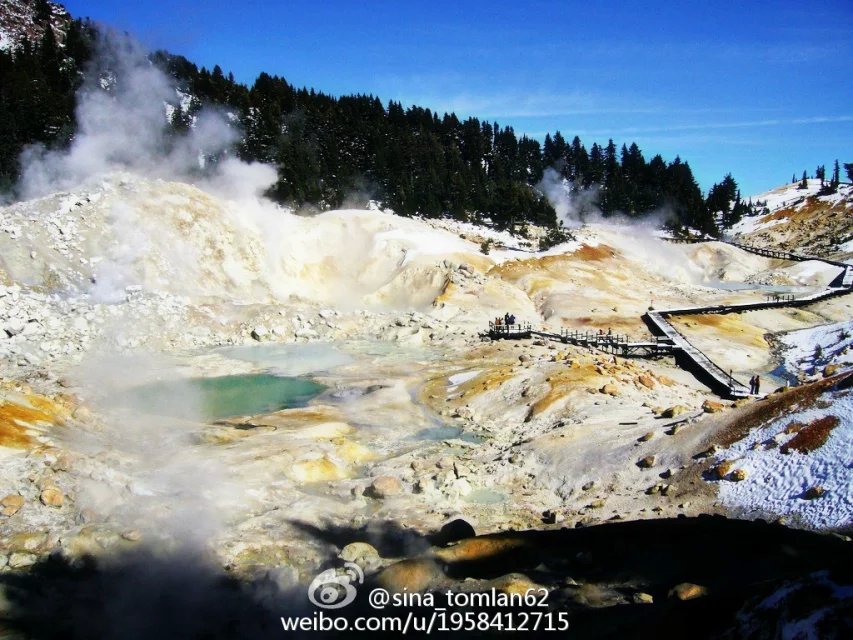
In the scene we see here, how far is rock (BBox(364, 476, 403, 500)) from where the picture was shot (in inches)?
652

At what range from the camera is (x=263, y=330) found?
39188 mm

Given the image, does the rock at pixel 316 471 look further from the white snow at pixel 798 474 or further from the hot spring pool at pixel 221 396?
the white snow at pixel 798 474

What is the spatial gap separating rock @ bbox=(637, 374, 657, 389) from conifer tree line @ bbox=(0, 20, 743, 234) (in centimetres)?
4525

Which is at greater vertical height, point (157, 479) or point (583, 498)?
point (157, 479)

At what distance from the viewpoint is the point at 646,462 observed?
16562 millimetres

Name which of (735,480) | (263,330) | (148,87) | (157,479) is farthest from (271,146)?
(735,480)

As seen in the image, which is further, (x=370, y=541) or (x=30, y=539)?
(x=370, y=541)

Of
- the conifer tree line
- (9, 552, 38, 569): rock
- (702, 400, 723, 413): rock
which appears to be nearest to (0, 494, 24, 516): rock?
(9, 552, 38, 569): rock

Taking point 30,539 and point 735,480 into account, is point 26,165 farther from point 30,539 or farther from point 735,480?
point 735,480

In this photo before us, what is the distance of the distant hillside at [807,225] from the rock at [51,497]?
280ft

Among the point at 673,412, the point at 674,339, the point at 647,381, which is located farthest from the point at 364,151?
the point at 673,412

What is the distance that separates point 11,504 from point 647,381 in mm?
23220

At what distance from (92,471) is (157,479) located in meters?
1.54

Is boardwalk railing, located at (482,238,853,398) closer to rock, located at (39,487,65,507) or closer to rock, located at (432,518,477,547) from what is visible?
rock, located at (432,518,477,547)
